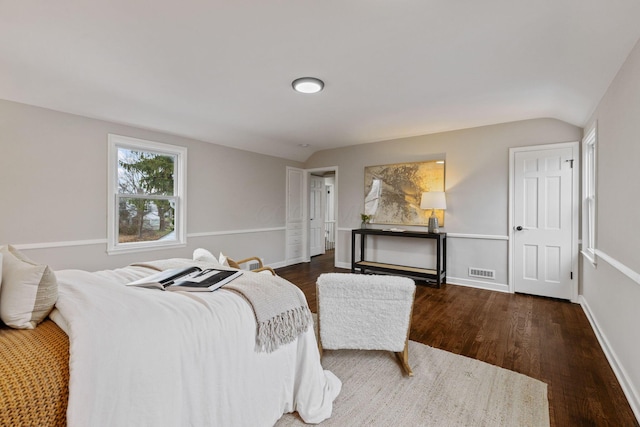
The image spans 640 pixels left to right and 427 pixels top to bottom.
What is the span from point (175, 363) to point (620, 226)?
285 centimetres

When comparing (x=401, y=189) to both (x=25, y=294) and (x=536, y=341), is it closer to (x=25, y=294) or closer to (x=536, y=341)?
(x=536, y=341)

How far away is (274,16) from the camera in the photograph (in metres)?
1.77

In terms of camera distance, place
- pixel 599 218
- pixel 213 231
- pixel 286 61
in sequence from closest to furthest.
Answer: pixel 286 61 < pixel 599 218 < pixel 213 231

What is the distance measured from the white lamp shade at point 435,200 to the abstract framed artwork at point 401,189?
260 mm

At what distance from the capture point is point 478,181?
4.14 meters

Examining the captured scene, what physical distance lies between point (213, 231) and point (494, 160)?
14.1ft

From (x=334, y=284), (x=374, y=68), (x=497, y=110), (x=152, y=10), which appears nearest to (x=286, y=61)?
(x=374, y=68)

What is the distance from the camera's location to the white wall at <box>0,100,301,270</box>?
2.82 meters

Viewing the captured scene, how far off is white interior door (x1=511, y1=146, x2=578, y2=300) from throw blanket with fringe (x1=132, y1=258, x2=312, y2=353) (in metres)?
3.52

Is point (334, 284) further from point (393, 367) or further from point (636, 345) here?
point (636, 345)

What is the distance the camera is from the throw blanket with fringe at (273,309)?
4.73 ft

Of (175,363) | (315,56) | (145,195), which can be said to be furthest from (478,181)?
(145,195)

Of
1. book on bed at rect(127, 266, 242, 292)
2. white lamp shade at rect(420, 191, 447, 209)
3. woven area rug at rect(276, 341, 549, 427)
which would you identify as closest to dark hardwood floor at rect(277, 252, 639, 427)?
woven area rug at rect(276, 341, 549, 427)

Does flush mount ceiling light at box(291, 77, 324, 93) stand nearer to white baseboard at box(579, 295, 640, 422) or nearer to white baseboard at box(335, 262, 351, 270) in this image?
white baseboard at box(579, 295, 640, 422)
